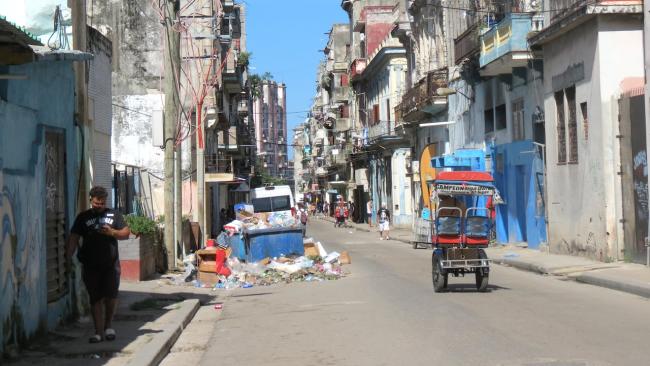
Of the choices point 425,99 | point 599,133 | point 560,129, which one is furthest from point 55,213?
point 425,99

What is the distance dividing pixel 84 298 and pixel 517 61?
Answer: 18.3m

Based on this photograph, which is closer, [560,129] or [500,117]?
[560,129]

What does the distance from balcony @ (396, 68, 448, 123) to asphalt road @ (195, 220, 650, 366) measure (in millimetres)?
21783

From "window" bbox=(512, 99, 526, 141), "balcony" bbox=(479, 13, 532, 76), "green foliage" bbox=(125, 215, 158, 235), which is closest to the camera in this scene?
"green foliage" bbox=(125, 215, 158, 235)

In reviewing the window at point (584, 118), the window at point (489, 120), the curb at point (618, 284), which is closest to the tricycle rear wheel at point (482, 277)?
the curb at point (618, 284)

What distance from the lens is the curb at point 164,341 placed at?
9.86 m

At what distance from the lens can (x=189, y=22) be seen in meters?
41.5

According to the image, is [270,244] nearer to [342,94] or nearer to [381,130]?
[381,130]

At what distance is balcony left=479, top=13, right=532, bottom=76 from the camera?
27.6 meters

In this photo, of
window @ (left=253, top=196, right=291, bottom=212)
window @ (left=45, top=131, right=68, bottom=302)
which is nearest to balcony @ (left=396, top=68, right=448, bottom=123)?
window @ (left=253, top=196, right=291, bottom=212)

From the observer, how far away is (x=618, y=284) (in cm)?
1714

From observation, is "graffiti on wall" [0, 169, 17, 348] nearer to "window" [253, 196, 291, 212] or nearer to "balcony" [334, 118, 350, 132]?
"window" [253, 196, 291, 212]

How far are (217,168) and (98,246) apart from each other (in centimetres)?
4110

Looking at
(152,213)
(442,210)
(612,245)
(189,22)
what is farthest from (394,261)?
(189,22)
